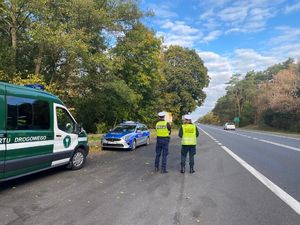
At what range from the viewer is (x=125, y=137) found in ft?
56.8

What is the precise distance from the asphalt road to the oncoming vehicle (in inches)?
→ 239

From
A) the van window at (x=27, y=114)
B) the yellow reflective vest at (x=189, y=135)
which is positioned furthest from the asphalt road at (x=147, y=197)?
the van window at (x=27, y=114)

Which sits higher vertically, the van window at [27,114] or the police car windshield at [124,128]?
the van window at [27,114]

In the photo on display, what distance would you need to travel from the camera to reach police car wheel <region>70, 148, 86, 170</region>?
34.4 ft

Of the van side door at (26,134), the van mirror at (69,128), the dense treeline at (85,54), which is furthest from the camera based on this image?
the dense treeline at (85,54)

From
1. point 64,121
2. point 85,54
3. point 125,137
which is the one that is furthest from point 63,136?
point 85,54

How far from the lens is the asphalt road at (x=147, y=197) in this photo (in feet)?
18.3

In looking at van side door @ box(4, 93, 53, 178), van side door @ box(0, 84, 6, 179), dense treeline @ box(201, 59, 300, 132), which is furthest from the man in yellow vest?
dense treeline @ box(201, 59, 300, 132)

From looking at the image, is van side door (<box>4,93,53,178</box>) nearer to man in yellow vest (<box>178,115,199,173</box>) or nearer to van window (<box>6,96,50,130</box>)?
van window (<box>6,96,50,130</box>)

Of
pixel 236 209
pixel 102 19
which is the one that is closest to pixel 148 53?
pixel 102 19

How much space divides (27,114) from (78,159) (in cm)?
309

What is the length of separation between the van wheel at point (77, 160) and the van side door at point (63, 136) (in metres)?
0.32

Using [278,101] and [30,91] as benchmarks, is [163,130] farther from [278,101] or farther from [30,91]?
[278,101]

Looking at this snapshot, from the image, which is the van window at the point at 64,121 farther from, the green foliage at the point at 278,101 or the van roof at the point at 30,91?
the green foliage at the point at 278,101
